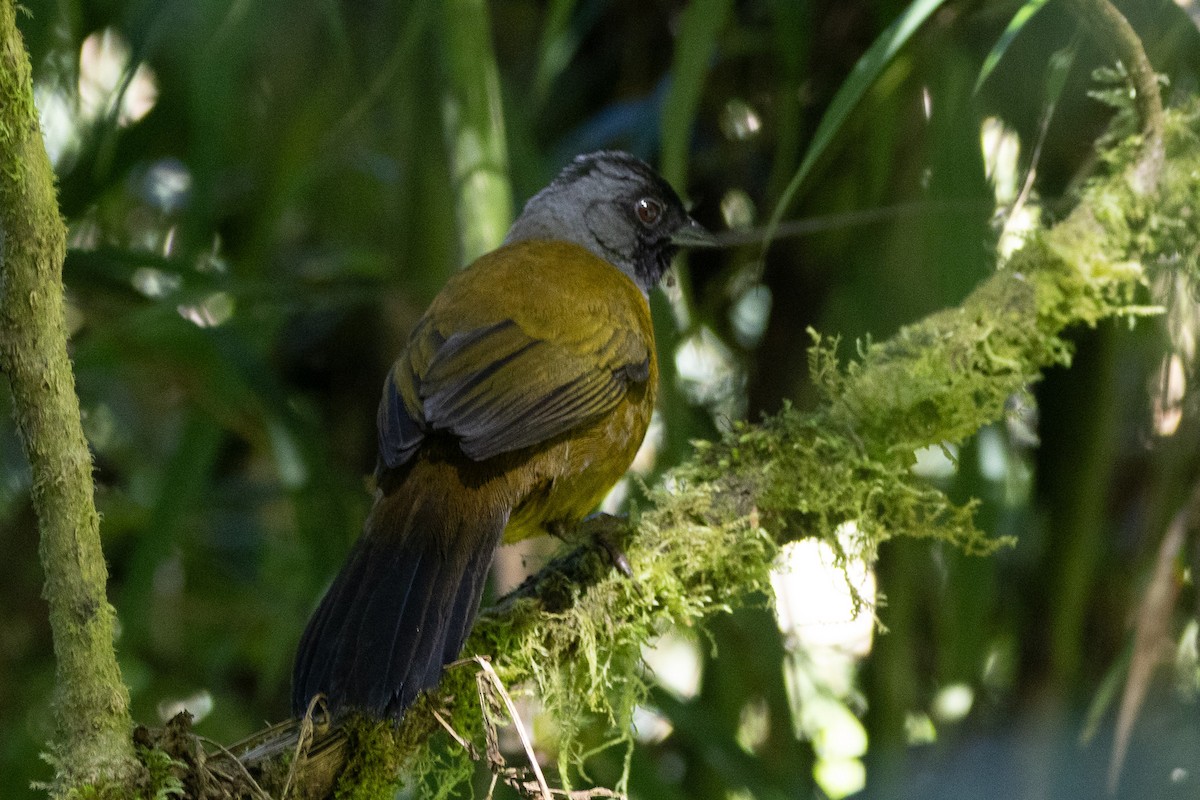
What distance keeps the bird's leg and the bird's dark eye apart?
108 centimetres

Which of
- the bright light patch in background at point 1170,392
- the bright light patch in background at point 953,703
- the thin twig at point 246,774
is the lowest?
the bright light patch in background at point 953,703

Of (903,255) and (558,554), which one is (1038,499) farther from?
(558,554)

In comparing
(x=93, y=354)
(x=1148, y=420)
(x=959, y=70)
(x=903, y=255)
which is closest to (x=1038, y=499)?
(x=1148, y=420)

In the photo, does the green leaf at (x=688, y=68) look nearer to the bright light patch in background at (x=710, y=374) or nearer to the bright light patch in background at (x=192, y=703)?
the bright light patch in background at (x=710, y=374)

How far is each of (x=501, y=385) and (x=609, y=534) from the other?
348 mm

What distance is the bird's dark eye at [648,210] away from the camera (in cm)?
336

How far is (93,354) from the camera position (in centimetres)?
314

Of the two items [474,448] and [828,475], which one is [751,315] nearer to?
[828,475]

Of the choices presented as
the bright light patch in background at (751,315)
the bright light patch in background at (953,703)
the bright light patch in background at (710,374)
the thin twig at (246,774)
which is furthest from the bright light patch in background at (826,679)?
the thin twig at (246,774)

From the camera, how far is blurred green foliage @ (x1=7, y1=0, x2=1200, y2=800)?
2.86 m

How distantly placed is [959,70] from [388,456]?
171 centimetres

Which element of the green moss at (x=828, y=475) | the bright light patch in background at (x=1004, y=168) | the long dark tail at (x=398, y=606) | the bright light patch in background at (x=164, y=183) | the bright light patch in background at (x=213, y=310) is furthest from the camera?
the bright light patch in background at (x=164, y=183)

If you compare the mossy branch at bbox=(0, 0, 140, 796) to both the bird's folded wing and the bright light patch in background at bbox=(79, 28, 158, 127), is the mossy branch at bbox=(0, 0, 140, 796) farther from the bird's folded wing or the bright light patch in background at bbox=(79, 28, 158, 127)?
the bright light patch in background at bbox=(79, 28, 158, 127)

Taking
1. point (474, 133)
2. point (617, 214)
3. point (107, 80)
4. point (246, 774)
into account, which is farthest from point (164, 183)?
point (246, 774)
